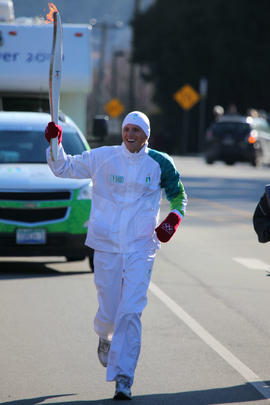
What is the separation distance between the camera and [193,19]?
57156 mm

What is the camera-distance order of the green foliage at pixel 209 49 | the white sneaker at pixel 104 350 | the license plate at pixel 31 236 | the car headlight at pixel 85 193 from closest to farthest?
the white sneaker at pixel 104 350
the license plate at pixel 31 236
the car headlight at pixel 85 193
the green foliage at pixel 209 49

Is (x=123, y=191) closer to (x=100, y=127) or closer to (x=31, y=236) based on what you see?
(x=31, y=236)

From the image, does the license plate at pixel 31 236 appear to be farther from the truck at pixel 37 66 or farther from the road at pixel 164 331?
the truck at pixel 37 66

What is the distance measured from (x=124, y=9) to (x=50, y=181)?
5458 centimetres

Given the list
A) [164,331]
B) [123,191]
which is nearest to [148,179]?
[123,191]

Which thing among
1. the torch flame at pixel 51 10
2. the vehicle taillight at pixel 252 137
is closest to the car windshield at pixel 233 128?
the vehicle taillight at pixel 252 137

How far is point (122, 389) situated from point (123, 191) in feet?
4.07

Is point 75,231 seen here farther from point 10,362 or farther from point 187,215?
point 187,215

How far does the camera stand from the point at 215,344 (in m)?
8.64

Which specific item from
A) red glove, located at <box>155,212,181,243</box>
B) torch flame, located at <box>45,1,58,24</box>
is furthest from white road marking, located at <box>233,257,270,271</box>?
torch flame, located at <box>45,1,58,24</box>

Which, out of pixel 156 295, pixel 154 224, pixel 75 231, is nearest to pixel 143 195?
pixel 154 224

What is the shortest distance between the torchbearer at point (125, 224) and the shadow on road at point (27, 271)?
5.13m

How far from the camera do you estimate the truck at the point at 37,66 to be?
17547 millimetres

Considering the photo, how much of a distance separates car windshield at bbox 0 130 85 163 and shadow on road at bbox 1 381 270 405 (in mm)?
6547
